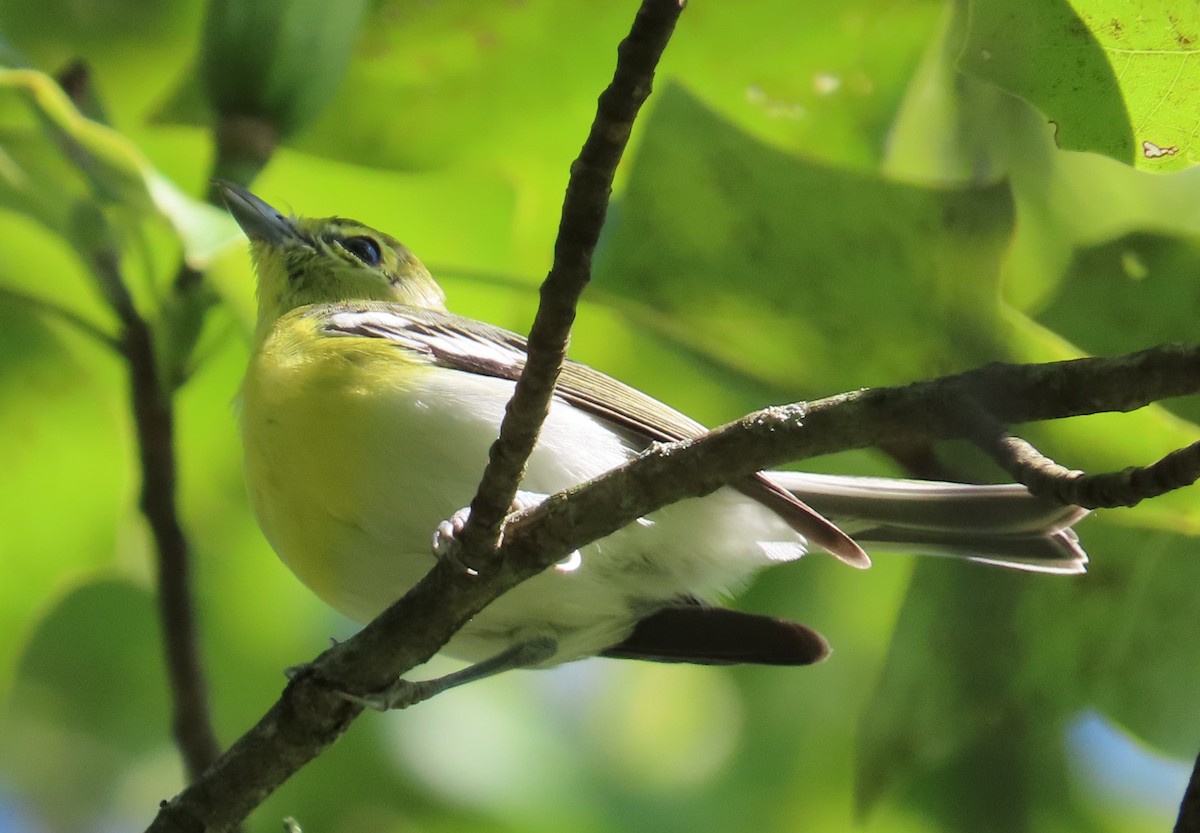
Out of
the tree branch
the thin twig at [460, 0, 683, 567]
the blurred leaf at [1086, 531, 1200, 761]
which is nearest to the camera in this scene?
the thin twig at [460, 0, 683, 567]

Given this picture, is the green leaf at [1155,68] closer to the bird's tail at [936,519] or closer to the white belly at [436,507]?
the bird's tail at [936,519]

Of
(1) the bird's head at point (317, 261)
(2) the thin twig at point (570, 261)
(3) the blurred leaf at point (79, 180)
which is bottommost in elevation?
(2) the thin twig at point (570, 261)

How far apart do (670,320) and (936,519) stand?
835 millimetres

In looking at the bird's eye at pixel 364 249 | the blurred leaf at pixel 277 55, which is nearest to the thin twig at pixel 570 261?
the blurred leaf at pixel 277 55

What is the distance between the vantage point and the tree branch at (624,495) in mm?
1804

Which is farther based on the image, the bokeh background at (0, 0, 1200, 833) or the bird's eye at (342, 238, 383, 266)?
the bird's eye at (342, 238, 383, 266)

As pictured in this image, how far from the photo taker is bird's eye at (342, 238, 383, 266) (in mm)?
4633

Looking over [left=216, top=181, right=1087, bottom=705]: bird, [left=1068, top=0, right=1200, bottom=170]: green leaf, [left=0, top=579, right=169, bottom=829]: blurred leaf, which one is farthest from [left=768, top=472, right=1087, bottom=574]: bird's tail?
[left=0, top=579, right=169, bottom=829]: blurred leaf

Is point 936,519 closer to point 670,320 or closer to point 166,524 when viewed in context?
point 670,320

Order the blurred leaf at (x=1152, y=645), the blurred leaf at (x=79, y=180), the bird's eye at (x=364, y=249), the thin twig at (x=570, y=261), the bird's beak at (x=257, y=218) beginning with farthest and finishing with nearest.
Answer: the bird's eye at (x=364, y=249)
the bird's beak at (x=257, y=218)
the blurred leaf at (x=1152, y=645)
the blurred leaf at (x=79, y=180)
the thin twig at (x=570, y=261)

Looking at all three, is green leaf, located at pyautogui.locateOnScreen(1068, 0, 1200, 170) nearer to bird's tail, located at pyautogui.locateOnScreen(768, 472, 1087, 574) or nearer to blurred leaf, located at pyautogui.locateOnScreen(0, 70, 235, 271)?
bird's tail, located at pyautogui.locateOnScreen(768, 472, 1087, 574)

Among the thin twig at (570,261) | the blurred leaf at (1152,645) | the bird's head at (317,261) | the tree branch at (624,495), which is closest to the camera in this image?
the thin twig at (570,261)

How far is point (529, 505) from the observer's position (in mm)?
3006

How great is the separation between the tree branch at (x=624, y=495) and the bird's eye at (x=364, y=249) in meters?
2.21
